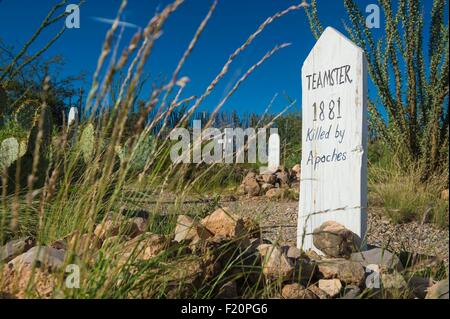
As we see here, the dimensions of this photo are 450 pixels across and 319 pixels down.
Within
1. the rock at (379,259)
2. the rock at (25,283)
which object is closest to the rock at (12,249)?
the rock at (25,283)

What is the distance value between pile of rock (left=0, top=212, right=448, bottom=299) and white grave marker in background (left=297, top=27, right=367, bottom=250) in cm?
72

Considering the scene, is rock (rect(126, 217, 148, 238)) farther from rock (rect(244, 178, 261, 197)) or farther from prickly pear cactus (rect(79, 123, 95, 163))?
rock (rect(244, 178, 261, 197))

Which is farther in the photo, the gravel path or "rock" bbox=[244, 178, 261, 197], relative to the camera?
"rock" bbox=[244, 178, 261, 197]

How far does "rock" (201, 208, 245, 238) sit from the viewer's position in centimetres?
284

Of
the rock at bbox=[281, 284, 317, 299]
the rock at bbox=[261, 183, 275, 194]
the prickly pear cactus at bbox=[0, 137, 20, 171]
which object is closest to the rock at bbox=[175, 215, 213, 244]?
the rock at bbox=[281, 284, 317, 299]

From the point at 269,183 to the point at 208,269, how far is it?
18.4 ft

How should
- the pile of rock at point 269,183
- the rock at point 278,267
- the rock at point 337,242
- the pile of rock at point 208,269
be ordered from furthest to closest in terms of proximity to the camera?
the pile of rock at point 269,183 < the rock at point 337,242 < the rock at point 278,267 < the pile of rock at point 208,269

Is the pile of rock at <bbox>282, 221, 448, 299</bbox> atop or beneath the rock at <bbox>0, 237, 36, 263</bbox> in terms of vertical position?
beneath

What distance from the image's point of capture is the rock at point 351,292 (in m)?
2.18

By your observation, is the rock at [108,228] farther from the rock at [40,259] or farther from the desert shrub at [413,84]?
the desert shrub at [413,84]

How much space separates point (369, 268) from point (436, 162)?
4356 mm

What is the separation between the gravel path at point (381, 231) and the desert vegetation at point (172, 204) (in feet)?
0.31

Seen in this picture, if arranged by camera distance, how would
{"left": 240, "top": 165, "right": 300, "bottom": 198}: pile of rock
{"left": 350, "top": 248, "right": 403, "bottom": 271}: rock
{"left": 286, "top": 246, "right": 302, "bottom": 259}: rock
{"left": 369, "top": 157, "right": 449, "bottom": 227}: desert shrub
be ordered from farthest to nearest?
{"left": 240, "top": 165, "right": 300, "bottom": 198}: pile of rock
{"left": 369, "top": 157, "right": 449, "bottom": 227}: desert shrub
{"left": 350, "top": 248, "right": 403, "bottom": 271}: rock
{"left": 286, "top": 246, "right": 302, "bottom": 259}: rock
